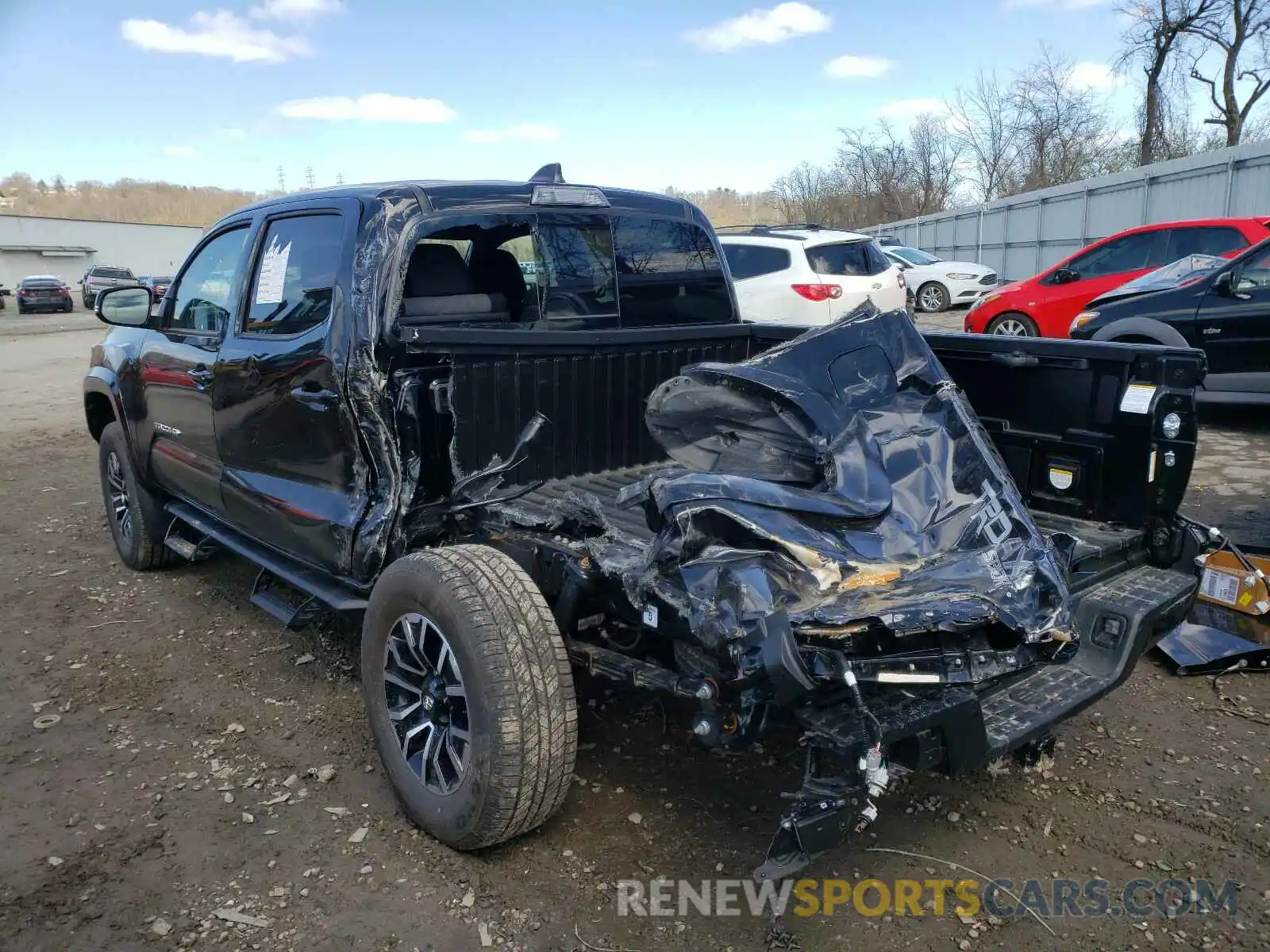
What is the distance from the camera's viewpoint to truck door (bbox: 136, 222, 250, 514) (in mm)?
4164

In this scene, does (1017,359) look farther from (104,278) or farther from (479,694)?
(104,278)

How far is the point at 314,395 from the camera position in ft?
11.2

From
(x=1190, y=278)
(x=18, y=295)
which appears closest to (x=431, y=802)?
(x=1190, y=278)

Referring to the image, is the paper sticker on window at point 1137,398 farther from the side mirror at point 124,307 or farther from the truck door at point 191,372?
the side mirror at point 124,307

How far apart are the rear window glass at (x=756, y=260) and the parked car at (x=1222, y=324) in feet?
10.9

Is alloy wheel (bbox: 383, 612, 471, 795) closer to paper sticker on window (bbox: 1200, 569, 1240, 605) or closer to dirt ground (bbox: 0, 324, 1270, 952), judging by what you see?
dirt ground (bbox: 0, 324, 1270, 952)

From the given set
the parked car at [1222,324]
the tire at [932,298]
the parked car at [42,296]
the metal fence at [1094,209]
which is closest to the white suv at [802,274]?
the parked car at [1222,324]

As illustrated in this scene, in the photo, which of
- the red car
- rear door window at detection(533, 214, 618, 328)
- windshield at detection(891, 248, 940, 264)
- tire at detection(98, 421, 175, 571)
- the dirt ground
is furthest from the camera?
windshield at detection(891, 248, 940, 264)

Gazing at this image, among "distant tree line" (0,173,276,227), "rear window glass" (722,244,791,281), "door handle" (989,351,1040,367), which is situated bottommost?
"door handle" (989,351,1040,367)

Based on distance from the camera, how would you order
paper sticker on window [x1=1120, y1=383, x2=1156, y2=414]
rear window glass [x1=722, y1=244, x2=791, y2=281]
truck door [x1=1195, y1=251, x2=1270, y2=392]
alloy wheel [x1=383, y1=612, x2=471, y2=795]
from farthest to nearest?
rear window glass [x1=722, y1=244, x2=791, y2=281], truck door [x1=1195, y1=251, x2=1270, y2=392], paper sticker on window [x1=1120, y1=383, x2=1156, y2=414], alloy wheel [x1=383, y1=612, x2=471, y2=795]

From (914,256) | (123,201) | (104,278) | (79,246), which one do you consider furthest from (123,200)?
(914,256)

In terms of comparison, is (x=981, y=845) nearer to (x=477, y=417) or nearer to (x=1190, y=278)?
(x=477, y=417)

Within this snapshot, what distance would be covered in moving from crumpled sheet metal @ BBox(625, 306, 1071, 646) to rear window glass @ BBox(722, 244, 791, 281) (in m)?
7.41

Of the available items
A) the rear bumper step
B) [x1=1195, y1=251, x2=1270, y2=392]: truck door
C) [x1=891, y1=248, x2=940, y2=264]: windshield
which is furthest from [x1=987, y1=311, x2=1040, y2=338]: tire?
[x1=891, y1=248, x2=940, y2=264]: windshield
